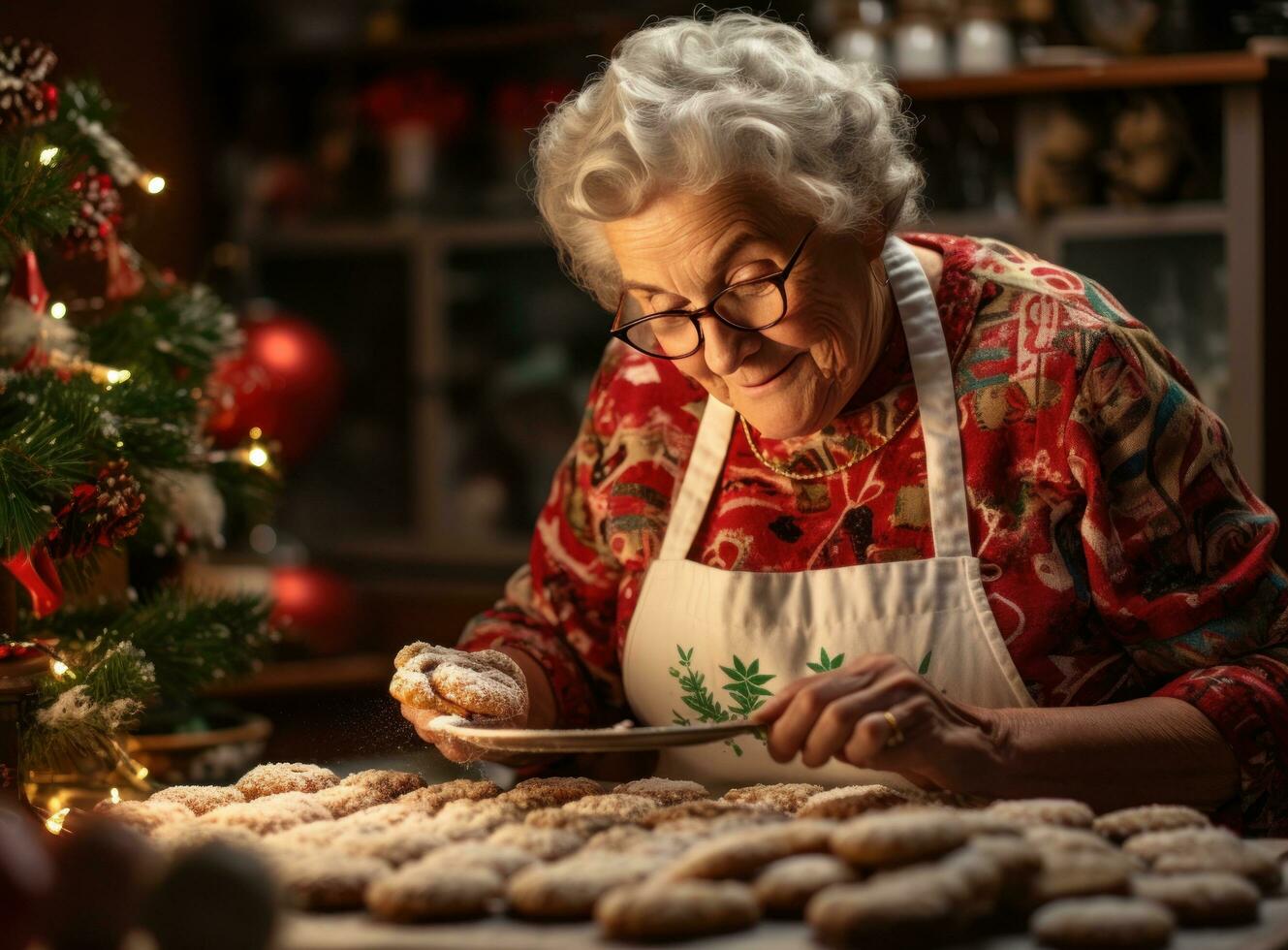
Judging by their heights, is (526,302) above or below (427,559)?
Answer: above

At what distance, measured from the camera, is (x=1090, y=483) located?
1518mm

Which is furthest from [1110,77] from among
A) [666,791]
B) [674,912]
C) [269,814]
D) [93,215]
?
[674,912]

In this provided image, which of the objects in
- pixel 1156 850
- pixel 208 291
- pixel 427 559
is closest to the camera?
pixel 1156 850

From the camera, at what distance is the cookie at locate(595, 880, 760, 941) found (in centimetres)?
96

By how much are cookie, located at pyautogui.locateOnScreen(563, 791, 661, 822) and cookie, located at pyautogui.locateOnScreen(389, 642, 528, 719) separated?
0.66 feet

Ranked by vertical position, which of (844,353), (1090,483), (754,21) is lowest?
(1090,483)

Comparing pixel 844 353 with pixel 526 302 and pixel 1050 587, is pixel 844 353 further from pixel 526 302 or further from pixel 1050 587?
pixel 526 302

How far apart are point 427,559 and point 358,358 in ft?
2.01

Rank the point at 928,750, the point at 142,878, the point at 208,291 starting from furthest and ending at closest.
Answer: the point at 208,291, the point at 928,750, the point at 142,878

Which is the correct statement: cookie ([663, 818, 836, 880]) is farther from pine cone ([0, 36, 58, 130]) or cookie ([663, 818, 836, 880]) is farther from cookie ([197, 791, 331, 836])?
pine cone ([0, 36, 58, 130])

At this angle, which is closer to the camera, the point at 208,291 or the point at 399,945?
the point at 399,945

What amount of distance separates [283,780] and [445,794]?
16cm

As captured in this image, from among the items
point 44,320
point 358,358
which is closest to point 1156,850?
point 44,320

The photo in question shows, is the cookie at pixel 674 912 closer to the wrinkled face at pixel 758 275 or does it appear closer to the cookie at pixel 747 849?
the cookie at pixel 747 849
